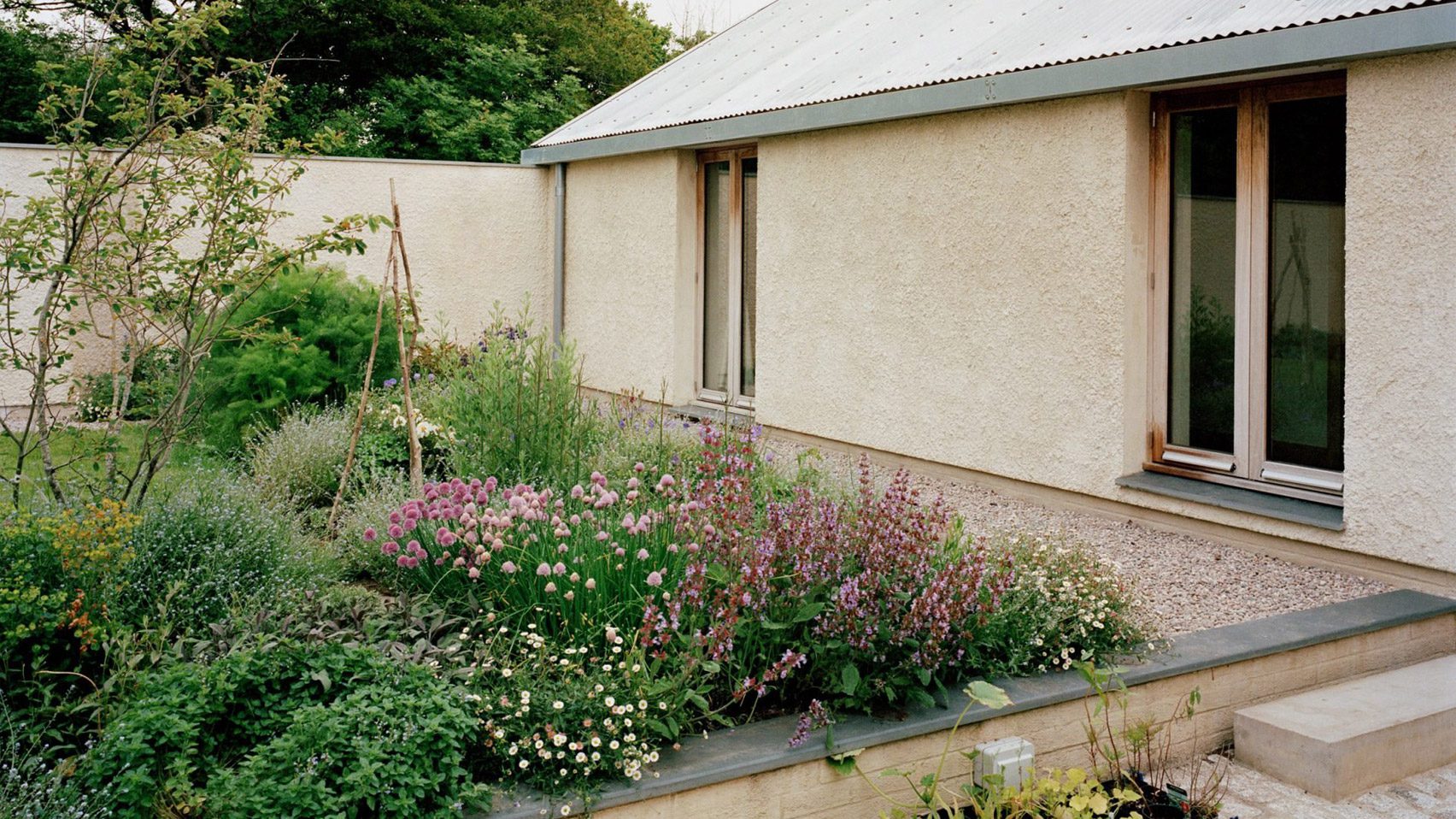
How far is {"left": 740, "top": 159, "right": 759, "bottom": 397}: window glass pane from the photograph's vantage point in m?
9.91

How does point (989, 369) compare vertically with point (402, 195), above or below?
below

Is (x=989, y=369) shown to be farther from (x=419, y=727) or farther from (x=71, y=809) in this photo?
(x=71, y=809)

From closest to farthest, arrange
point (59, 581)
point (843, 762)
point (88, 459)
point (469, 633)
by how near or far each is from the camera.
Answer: point (843, 762), point (59, 581), point (469, 633), point (88, 459)

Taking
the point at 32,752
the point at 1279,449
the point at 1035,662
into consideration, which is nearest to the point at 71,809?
the point at 32,752

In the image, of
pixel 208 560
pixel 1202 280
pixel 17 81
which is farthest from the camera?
pixel 17 81

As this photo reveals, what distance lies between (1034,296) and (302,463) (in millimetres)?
4155

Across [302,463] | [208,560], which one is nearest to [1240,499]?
[208,560]

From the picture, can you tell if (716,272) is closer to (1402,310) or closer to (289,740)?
(1402,310)

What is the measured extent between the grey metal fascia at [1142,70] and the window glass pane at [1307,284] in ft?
1.34

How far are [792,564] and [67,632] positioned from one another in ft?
7.16

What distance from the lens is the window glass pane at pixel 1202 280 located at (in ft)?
20.1

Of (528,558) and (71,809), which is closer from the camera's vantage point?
(71,809)

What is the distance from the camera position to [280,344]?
808cm

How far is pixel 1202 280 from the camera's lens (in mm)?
6293
